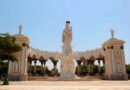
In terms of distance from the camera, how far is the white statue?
35.9 metres

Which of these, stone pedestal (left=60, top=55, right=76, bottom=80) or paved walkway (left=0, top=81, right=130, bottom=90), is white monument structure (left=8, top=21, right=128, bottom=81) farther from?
paved walkway (left=0, top=81, right=130, bottom=90)

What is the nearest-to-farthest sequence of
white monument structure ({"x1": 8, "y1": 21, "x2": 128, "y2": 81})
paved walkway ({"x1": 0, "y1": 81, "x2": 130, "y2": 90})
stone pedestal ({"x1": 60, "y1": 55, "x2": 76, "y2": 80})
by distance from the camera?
paved walkway ({"x1": 0, "y1": 81, "x2": 130, "y2": 90}), stone pedestal ({"x1": 60, "y1": 55, "x2": 76, "y2": 80}), white monument structure ({"x1": 8, "y1": 21, "x2": 128, "y2": 81})

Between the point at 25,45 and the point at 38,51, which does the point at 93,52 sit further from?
the point at 25,45

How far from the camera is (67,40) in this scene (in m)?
36.5

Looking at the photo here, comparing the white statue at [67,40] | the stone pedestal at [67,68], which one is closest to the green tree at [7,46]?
the stone pedestal at [67,68]

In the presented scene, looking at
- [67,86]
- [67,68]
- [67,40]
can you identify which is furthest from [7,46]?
[67,40]

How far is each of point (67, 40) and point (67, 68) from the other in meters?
6.04

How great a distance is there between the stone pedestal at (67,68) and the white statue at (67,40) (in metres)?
1.31

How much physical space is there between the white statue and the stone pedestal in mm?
1306

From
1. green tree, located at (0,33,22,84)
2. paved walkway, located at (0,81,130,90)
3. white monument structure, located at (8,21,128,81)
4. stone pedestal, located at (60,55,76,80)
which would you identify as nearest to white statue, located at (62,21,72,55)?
white monument structure, located at (8,21,128,81)

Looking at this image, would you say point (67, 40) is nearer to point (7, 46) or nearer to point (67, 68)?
point (67, 68)

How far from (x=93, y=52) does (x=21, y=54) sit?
25.2m

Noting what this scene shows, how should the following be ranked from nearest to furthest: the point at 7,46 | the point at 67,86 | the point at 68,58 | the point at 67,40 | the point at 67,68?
the point at 67,86 < the point at 7,46 < the point at 67,68 < the point at 68,58 < the point at 67,40

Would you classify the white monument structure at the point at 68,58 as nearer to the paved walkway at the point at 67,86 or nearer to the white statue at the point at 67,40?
the white statue at the point at 67,40
